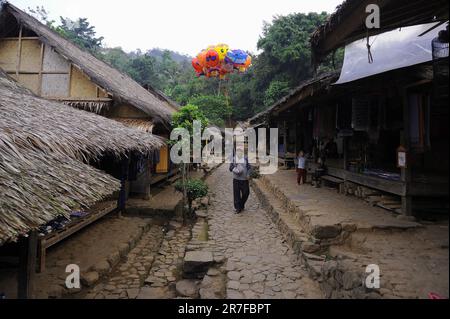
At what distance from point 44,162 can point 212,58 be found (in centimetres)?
2660

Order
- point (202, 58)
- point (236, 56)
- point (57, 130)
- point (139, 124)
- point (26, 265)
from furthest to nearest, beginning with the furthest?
1. point (202, 58)
2. point (236, 56)
3. point (139, 124)
4. point (57, 130)
5. point (26, 265)

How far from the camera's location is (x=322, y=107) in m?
9.36

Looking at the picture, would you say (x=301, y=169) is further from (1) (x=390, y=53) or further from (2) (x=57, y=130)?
(2) (x=57, y=130)

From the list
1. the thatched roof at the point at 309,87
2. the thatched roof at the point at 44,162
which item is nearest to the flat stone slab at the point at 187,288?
the thatched roof at the point at 44,162

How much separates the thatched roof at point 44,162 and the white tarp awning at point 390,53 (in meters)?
5.17

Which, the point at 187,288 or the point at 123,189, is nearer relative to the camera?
the point at 187,288

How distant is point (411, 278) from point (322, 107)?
7306 mm

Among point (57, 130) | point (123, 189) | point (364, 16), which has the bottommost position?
point (123, 189)

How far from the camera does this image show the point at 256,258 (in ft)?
18.7

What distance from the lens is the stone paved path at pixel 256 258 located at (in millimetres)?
4453

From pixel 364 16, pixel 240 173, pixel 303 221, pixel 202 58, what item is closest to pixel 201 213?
pixel 240 173

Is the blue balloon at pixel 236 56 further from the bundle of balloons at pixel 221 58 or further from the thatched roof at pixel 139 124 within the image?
the thatched roof at pixel 139 124

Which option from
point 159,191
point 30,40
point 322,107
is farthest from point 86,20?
point 322,107

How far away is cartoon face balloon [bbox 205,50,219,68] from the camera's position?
28.3 m
